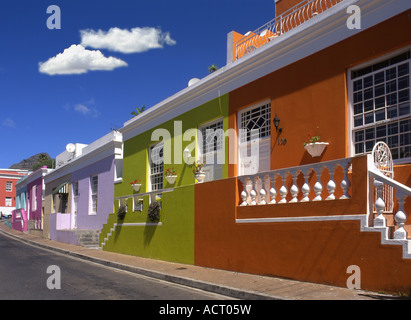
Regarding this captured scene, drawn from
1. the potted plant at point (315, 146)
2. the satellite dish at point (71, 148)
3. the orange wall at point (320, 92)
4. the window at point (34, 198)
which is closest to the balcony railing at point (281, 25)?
the orange wall at point (320, 92)

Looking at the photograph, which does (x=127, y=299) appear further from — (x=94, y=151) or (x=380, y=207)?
(x=94, y=151)

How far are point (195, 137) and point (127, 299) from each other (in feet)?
21.9

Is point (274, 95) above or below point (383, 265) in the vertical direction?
above

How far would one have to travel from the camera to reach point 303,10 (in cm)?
1048

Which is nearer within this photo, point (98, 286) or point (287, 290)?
point (287, 290)

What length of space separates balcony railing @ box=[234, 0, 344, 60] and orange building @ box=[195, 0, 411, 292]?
0.17m

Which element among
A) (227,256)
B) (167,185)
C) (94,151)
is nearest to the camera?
(227,256)

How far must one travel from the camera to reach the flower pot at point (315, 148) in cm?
852

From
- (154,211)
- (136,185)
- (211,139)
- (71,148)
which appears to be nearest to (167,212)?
(154,211)

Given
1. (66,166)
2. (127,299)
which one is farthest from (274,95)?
(66,166)

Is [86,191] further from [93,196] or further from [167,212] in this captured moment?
[167,212]

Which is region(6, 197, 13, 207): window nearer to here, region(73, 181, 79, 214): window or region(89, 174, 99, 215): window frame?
region(73, 181, 79, 214): window

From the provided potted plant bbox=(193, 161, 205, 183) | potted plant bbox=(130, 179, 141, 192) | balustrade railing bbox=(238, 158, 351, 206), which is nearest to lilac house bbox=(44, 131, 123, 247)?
potted plant bbox=(130, 179, 141, 192)

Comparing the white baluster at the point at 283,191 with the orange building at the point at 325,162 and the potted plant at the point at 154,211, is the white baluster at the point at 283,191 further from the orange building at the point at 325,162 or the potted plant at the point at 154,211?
the potted plant at the point at 154,211
